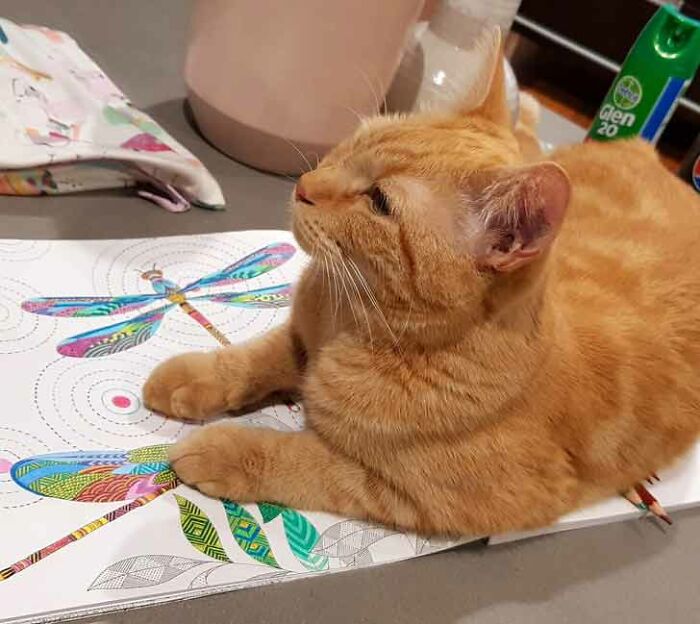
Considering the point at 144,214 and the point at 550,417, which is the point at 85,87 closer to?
the point at 144,214

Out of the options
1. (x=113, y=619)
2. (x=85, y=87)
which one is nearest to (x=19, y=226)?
(x=85, y=87)

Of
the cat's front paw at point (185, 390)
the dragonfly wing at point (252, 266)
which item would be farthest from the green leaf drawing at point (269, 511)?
the dragonfly wing at point (252, 266)

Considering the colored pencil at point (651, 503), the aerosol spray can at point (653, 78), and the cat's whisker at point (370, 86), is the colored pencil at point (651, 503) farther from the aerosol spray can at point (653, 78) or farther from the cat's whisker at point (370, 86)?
the aerosol spray can at point (653, 78)

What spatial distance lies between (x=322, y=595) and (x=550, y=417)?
0.28 meters

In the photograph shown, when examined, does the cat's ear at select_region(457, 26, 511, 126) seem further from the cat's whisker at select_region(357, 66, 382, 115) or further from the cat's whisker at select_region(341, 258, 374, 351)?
the cat's whisker at select_region(357, 66, 382, 115)

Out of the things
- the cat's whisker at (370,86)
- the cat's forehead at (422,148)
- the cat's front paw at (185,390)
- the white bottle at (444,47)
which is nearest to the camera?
the cat's forehead at (422,148)

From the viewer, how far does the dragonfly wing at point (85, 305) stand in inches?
30.9

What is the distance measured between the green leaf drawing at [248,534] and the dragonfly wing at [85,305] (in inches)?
11.6

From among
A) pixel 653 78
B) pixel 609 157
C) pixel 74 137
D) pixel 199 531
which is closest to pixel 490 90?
pixel 609 157

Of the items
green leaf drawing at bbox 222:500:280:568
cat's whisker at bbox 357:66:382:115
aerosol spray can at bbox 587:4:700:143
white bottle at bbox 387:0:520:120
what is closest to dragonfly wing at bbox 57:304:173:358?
green leaf drawing at bbox 222:500:280:568

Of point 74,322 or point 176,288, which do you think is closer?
point 74,322

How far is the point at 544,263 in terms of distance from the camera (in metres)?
0.57

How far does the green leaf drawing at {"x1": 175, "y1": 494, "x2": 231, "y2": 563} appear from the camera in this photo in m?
0.63

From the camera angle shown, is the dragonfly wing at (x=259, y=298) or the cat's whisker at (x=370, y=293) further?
the dragonfly wing at (x=259, y=298)
